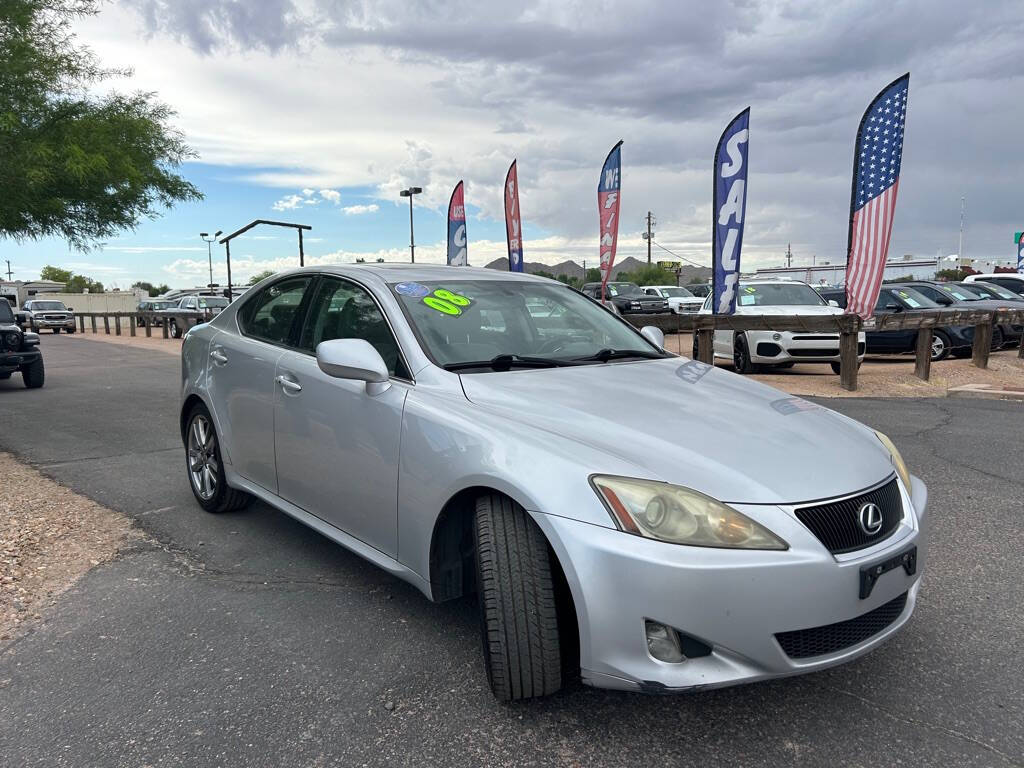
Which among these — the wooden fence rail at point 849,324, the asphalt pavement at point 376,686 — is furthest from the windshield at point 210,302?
the asphalt pavement at point 376,686

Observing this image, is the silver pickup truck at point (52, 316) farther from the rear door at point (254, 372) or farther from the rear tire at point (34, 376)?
the rear door at point (254, 372)

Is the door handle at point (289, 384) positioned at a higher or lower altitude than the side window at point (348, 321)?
lower

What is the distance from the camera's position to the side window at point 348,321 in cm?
331

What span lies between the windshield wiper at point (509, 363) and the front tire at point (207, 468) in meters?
2.06

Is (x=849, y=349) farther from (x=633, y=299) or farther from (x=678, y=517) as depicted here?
(x=633, y=299)

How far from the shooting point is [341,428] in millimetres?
3309

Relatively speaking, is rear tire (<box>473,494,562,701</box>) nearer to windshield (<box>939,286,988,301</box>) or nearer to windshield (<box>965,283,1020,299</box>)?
windshield (<box>939,286,988,301</box>)

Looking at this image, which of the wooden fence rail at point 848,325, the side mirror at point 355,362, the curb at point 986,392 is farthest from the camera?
the wooden fence rail at point 848,325

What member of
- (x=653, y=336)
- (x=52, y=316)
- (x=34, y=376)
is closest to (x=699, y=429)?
(x=653, y=336)

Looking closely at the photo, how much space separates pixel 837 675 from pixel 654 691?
99 cm

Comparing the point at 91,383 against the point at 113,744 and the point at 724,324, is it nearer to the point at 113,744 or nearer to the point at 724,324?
the point at 724,324

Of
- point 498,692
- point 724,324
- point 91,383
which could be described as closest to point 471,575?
point 498,692

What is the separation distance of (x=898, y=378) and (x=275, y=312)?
1009 centimetres

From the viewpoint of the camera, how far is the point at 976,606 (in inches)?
133
